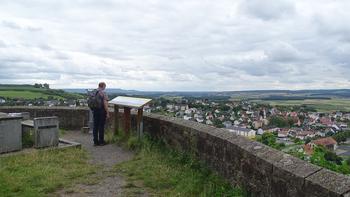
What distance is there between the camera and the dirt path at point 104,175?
229 inches

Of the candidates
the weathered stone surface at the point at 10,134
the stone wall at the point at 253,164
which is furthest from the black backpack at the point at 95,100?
the stone wall at the point at 253,164

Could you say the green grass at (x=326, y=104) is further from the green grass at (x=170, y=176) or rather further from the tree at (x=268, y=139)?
the tree at (x=268, y=139)

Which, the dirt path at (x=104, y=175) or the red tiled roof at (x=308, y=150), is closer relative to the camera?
the red tiled roof at (x=308, y=150)

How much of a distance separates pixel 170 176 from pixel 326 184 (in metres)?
3.23

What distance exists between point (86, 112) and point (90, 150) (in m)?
4.34

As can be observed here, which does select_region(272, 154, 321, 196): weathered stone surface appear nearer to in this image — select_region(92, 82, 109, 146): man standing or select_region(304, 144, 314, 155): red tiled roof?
select_region(304, 144, 314, 155): red tiled roof

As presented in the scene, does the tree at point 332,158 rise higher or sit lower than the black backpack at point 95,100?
lower

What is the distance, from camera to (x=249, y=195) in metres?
4.86

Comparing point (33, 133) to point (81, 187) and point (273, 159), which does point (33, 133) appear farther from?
point (273, 159)

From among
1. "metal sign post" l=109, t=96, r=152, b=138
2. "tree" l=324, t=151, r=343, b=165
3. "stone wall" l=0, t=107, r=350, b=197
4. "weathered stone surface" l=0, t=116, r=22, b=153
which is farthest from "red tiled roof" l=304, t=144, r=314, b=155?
"weathered stone surface" l=0, t=116, r=22, b=153

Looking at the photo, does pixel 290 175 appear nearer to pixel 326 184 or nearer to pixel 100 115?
pixel 326 184

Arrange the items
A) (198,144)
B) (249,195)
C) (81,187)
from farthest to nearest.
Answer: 1. (198,144)
2. (81,187)
3. (249,195)

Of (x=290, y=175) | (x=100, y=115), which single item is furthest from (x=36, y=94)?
(x=290, y=175)

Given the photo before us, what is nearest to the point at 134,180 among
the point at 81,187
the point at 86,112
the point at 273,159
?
Result: the point at 81,187
